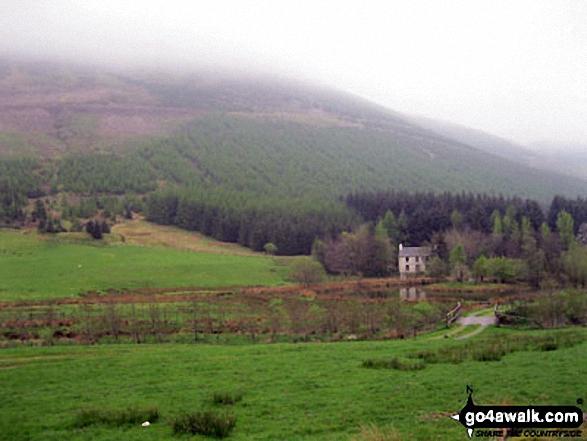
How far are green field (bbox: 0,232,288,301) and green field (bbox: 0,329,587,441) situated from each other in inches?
1609

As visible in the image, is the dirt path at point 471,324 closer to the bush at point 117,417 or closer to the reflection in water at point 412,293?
the reflection in water at point 412,293

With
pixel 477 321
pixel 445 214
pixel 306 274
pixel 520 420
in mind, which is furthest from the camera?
pixel 445 214

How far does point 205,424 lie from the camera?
48.5ft

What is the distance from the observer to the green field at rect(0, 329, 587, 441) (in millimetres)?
14961

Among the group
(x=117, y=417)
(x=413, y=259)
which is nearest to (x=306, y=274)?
(x=413, y=259)

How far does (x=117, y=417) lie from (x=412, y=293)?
57.8 m

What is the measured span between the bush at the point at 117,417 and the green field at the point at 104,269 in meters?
47.5

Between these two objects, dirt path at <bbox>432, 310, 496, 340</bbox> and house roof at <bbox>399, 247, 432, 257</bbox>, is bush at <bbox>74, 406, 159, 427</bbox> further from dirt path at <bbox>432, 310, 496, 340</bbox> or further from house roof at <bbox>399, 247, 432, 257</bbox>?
house roof at <bbox>399, 247, 432, 257</bbox>

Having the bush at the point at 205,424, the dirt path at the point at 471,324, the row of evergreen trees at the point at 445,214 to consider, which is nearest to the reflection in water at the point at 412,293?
the dirt path at the point at 471,324

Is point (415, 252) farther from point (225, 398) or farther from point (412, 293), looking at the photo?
point (225, 398)

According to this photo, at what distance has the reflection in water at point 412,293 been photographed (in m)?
63.8

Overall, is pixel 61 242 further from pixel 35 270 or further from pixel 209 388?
pixel 209 388

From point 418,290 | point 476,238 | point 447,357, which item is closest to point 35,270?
point 418,290

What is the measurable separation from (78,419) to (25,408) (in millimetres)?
3550
